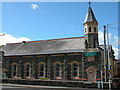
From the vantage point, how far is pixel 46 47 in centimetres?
4088

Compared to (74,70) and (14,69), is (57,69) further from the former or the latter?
(14,69)

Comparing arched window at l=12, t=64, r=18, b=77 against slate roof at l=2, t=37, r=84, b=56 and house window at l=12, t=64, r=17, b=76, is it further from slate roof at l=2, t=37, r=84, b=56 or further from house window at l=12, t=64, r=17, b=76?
slate roof at l=2, t=37, r=84, b=56

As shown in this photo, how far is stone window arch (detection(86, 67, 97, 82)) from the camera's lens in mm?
33281

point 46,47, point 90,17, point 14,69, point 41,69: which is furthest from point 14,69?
point 90,17

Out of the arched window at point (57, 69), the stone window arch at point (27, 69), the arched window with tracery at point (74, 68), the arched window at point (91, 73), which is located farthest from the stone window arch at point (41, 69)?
the arched window at point (91, 73)

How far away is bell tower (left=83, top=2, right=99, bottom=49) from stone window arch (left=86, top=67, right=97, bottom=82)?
4497 mm

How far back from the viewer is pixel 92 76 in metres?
33.5

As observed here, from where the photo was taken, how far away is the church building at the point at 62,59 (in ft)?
111

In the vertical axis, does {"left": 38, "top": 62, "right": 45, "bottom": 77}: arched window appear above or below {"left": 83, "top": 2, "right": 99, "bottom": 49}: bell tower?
below

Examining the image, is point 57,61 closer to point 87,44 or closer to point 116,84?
point 87,44

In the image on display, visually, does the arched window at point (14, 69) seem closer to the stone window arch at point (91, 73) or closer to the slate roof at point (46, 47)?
the slate roof at point (46, 47)

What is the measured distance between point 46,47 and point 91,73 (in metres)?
12.9

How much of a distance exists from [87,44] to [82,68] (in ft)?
16.5

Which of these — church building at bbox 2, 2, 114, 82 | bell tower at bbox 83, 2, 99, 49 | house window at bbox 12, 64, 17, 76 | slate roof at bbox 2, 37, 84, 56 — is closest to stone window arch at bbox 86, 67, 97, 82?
church building at bbox 2, 2, 114, 82
